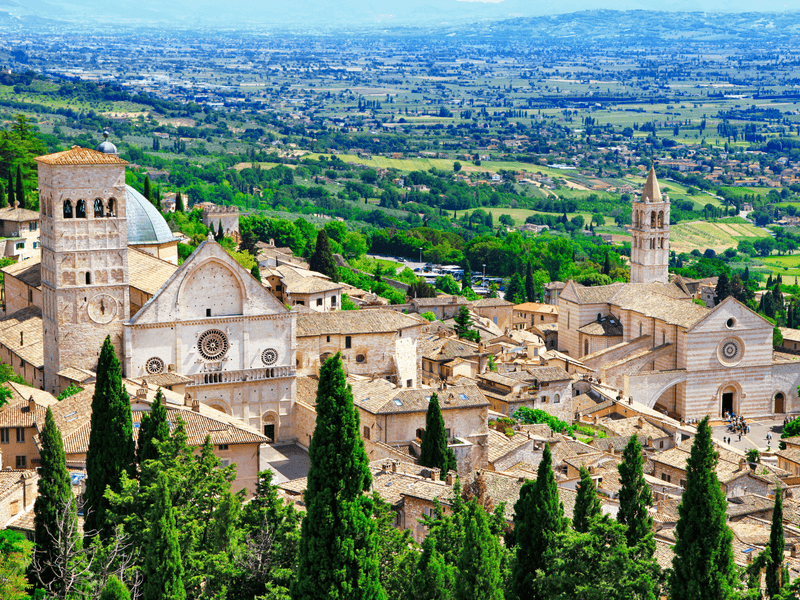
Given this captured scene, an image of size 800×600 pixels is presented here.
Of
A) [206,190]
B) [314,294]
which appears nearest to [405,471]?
[314,294]

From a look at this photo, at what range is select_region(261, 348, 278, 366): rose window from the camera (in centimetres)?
5494

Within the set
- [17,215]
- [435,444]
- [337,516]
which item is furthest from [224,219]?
[337,516]

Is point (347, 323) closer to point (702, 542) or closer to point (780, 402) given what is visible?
point (780, 402)

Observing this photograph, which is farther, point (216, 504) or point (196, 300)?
point (196, 300)

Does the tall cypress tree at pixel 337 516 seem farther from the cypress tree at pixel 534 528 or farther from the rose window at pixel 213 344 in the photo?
the rose window at pixel 213 344

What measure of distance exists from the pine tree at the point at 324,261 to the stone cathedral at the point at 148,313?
1292 inches

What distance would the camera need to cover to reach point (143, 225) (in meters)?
64.4

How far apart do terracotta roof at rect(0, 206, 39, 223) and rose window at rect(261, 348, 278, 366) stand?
78.2 ft

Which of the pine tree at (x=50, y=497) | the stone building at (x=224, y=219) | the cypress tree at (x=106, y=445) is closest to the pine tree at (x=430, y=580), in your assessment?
the pine tree at (x=50, y=497)

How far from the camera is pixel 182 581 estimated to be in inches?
1197

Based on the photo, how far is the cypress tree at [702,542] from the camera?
29906mm

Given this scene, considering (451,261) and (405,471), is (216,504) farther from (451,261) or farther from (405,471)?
(451,261)

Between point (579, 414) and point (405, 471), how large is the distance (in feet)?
71.6

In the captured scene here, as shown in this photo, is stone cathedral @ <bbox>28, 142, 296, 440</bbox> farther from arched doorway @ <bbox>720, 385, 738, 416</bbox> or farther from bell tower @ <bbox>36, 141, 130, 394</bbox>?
arched doorway @ <bbox>720, 385, 738, 416</bbox>
